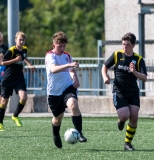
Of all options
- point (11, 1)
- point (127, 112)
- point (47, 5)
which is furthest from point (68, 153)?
point (47, 5)

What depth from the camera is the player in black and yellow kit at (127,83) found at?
36.8ft

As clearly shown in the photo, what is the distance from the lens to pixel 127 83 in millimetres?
11414

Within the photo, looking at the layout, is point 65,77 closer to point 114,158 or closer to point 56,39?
point 56,39

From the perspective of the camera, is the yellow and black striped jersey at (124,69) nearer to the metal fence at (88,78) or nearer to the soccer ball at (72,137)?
the soccer ball at (72,137)

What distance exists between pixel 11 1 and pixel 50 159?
946 centimetres

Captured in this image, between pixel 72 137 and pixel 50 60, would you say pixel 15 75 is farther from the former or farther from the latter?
pixel 72 137

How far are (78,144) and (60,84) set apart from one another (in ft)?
3.71

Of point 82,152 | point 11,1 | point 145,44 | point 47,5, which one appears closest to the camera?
point 82,152

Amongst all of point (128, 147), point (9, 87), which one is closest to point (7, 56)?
point (9, 87)

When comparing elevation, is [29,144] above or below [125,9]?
below

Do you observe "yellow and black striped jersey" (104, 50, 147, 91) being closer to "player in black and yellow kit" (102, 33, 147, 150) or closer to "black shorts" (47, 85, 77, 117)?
"player in black and yellow kit" (102, 33, 147, 150)

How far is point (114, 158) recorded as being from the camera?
33.4 ft

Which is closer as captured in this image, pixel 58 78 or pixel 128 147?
pixel 128 147

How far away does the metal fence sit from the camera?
1875cm
